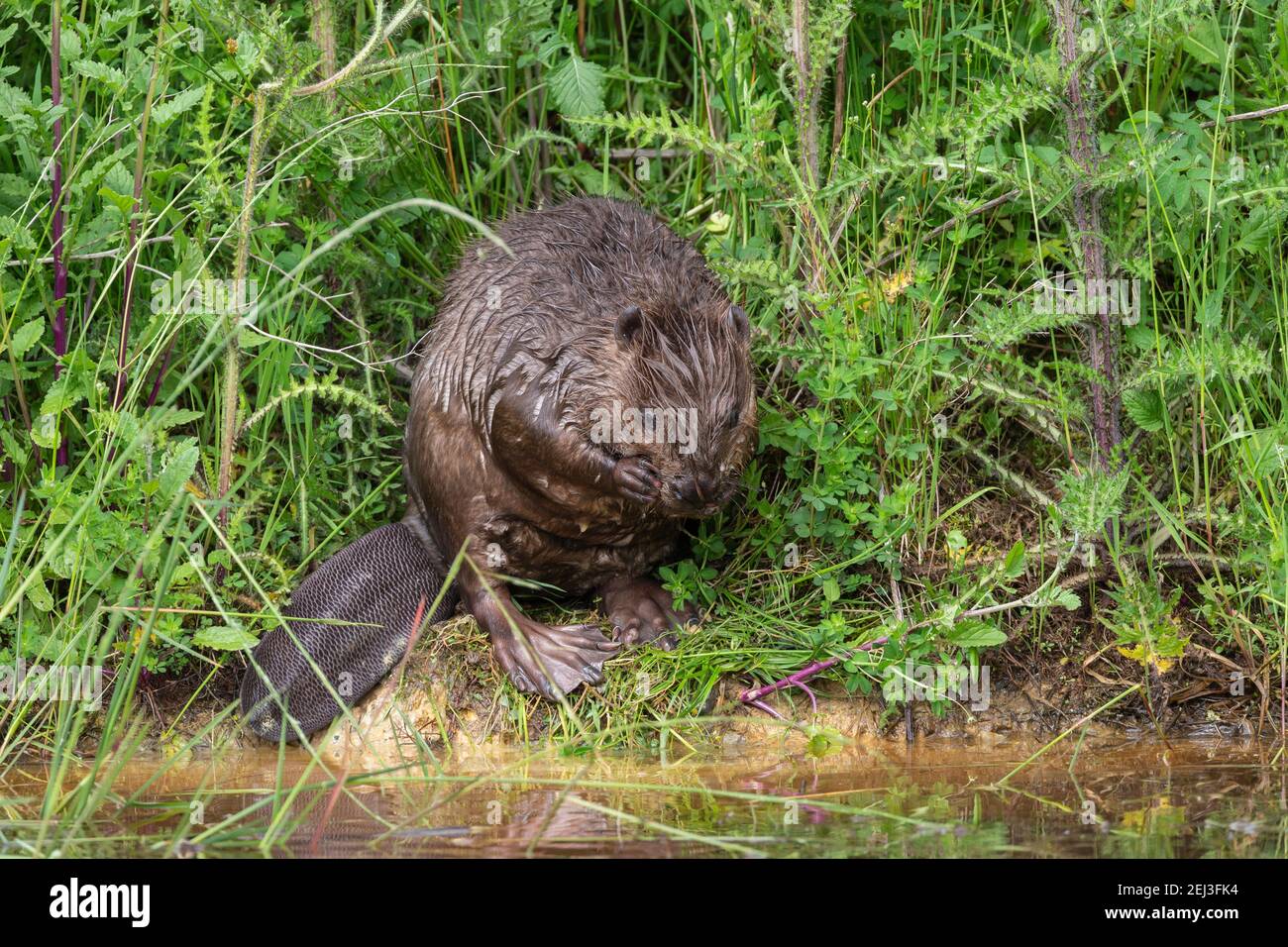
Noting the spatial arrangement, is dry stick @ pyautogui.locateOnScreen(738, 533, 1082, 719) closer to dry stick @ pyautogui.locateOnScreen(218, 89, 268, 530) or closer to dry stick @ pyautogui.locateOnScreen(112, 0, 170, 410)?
dry stick @ pyautogui.locateOnScreen(218, 89, 268, 530)

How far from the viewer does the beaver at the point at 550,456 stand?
3746 mm

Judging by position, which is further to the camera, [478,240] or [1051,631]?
[478,240]

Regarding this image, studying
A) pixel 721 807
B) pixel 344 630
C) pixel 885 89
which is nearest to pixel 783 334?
pixel 885 89

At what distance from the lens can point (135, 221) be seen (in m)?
4.23

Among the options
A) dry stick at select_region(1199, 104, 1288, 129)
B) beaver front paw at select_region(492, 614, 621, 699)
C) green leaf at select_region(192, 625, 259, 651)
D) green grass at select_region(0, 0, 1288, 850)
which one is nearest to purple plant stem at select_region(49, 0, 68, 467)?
green grass at select_region(0, 0, 1288, 850)

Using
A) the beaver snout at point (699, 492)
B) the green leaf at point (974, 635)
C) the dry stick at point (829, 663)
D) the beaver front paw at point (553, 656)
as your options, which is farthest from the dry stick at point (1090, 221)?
the beaver front paw at point (553, 656)

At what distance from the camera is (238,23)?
4297 millimetres

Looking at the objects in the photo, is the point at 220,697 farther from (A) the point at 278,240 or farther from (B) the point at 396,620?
(A) the point at 278,240

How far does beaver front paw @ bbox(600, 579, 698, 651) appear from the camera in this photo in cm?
412

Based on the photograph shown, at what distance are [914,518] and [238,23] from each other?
2310 millimetres

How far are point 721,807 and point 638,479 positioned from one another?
0.89m
